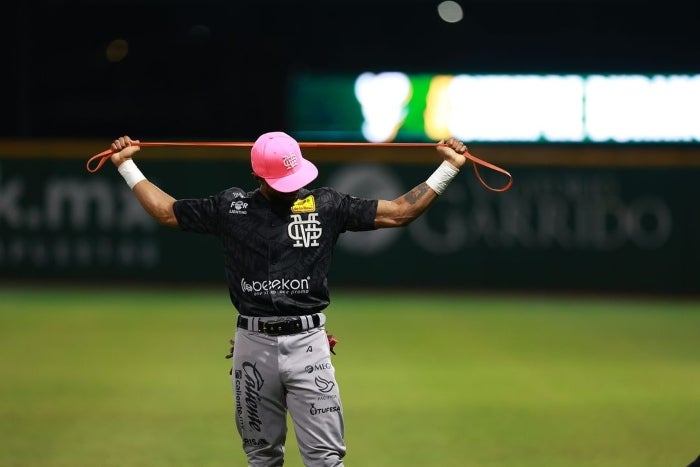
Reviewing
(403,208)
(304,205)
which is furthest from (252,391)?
(403,208)

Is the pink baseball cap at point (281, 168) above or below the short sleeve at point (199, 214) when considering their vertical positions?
above

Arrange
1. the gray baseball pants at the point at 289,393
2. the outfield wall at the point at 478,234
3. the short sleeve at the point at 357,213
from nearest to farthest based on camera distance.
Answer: the gray baseball pants at the point at 289,393, the short sleeve at the point at 357,213, the outfield wall at the point at 478,234

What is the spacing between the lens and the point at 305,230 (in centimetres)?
559

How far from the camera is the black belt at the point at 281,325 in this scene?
Answer: 5.50 meters

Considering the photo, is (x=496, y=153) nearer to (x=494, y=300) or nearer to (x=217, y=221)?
(x=494, y=300)

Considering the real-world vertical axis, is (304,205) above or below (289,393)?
above

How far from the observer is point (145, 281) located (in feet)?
61.0

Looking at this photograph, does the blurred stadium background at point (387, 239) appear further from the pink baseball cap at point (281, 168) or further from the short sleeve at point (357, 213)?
the pink baseball cap at point (281, 168)

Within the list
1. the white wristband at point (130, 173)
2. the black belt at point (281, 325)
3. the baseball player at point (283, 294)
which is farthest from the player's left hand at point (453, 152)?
the white wristband at point (130, 173)

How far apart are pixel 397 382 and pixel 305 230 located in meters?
5.12

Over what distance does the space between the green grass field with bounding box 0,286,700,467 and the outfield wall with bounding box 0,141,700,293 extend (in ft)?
4.27

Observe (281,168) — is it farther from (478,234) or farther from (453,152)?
(478,234)

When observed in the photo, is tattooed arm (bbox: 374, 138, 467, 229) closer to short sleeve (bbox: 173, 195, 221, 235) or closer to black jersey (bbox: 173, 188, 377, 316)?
black jersey (bbox: 173, 188, 377, 316)

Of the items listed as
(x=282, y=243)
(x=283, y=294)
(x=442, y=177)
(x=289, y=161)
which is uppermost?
(x=289, y=161)
